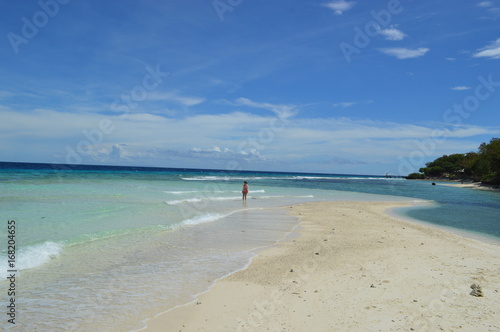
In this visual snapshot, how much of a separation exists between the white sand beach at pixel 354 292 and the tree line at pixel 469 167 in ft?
209

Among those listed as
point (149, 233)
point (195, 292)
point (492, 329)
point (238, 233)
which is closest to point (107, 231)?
point (149, 233)

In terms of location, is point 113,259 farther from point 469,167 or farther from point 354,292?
point 469,167

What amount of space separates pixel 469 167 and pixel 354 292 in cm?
10380

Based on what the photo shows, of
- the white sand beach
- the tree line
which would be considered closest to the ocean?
the white sand beach

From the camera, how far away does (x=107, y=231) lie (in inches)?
442

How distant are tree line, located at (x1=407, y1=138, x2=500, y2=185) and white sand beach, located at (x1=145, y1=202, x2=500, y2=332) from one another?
209 ft

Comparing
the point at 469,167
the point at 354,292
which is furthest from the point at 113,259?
the point at 469,167

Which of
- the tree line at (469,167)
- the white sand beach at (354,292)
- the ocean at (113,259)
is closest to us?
the white sand beach at (354,292)

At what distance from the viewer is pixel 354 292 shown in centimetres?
589

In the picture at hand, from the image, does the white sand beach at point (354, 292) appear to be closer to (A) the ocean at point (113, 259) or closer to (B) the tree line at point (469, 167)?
(A) the ocean at point (113, 259)

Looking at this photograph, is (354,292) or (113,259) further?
(113,259)

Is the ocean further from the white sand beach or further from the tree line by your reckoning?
the tree line

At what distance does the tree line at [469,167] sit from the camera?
212 ft

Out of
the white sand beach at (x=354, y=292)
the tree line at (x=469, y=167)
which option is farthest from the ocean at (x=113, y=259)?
the tree line at (x=469, y=167)
